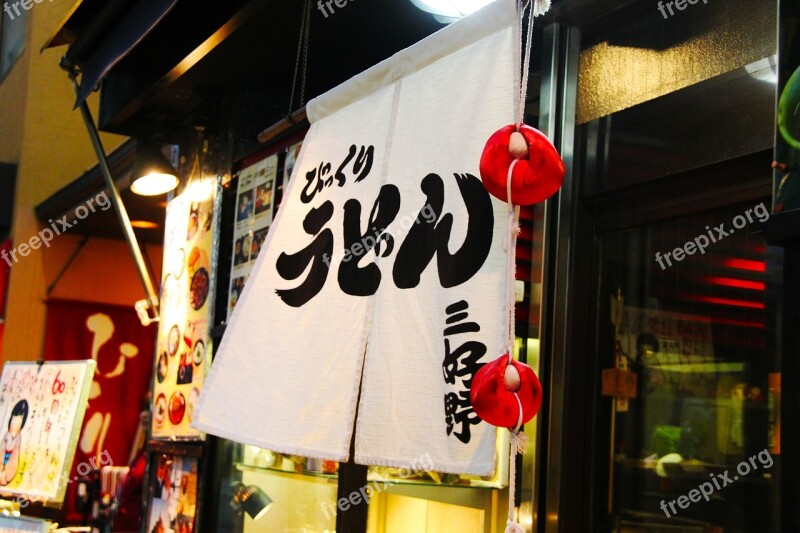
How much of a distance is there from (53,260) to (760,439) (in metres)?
10.9

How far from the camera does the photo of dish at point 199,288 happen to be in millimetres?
6941

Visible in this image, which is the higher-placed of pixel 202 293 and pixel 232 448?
pixel 202 293

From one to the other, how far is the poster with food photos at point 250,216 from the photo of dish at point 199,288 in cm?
36

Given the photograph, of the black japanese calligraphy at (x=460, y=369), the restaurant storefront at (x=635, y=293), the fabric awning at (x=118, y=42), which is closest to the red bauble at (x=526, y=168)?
the black japanese calligraphy at (x=460, y=369)

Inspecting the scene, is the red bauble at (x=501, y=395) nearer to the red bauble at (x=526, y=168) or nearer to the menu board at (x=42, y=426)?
the red bauble at (x=526, y=168)

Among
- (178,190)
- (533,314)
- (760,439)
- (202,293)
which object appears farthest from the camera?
(178,190)

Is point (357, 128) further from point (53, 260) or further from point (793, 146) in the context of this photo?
point (53, 260)

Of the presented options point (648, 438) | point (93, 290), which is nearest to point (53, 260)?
point (93, 290)

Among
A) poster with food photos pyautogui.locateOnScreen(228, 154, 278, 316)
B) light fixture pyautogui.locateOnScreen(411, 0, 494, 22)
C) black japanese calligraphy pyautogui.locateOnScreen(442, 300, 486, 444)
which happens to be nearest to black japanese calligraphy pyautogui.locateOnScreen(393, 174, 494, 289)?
black japanese calligraphy pyautogui.locateOnScreen(442, 300, 486, 444)

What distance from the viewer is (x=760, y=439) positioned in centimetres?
332

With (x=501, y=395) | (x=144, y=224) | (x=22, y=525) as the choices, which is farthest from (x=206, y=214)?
(x=144, y=224)

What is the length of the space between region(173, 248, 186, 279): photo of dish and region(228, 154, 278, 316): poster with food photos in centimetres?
87

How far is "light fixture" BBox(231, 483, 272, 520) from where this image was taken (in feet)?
20.4

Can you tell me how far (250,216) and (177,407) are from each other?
64.5 inches
